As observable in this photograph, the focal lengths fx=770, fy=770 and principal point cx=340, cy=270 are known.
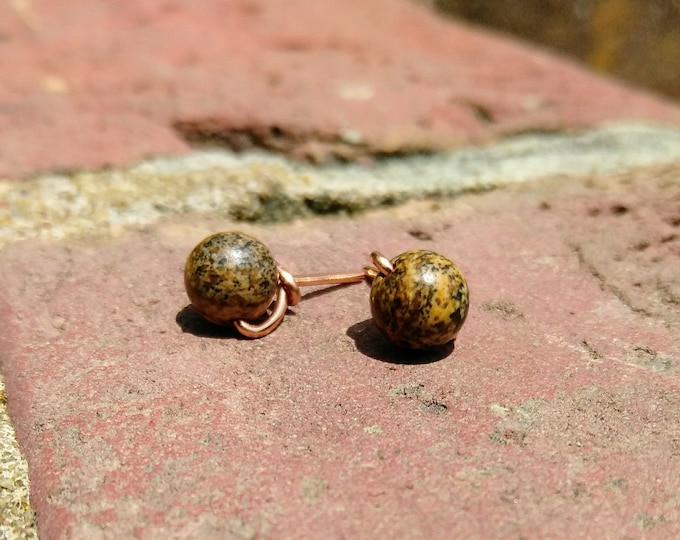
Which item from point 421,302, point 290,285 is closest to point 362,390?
point 421,302

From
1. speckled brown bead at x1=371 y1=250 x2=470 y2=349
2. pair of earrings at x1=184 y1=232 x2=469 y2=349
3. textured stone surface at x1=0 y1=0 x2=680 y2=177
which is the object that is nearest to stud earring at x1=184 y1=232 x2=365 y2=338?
pair of earrings at x1=184 y1=232 x2=469 y2=349

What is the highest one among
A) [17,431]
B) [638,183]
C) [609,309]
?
[638,183]

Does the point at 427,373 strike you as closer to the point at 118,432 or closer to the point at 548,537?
the point at 548,537

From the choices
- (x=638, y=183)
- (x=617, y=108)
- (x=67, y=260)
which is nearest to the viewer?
(x=67, y=260)

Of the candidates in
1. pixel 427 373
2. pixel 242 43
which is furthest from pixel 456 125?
pixel 427 373

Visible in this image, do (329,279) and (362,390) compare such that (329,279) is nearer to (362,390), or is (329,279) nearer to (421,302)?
(421,302)

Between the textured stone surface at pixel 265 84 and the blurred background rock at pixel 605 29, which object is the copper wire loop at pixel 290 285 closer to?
the textured stone surface at pixel 265 84

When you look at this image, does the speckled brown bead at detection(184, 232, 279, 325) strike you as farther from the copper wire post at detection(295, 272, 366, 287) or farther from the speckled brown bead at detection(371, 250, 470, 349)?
the speckled brown bead at detection(371, 250, 470, 349)

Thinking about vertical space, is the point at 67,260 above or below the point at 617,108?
below
